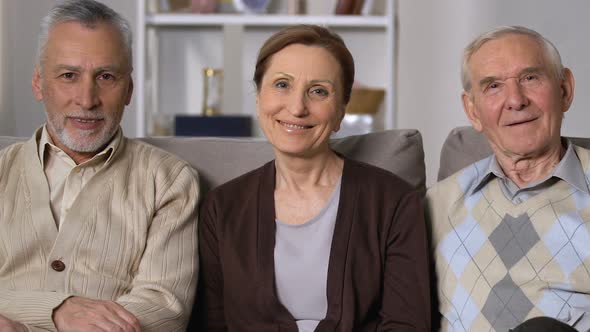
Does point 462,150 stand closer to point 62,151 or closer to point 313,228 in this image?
point 313,228

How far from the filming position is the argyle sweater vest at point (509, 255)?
1.85 m

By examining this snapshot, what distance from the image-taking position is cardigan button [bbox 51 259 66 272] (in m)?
2.03

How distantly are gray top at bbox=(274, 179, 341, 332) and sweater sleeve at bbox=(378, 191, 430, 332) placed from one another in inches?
5.5

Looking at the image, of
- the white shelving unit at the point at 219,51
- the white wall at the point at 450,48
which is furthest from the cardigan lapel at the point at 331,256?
the white shelving unit at the point at 219,51

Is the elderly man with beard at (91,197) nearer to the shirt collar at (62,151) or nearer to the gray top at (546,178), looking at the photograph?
the shirt collar at (62,151)

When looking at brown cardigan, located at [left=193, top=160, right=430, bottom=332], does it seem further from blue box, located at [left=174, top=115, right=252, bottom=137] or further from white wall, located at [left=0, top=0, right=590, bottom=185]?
blue box, located at [left=174, top=115, right=252, bottom=137]

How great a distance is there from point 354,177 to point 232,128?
8.05 feet

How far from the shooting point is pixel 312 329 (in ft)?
6.44

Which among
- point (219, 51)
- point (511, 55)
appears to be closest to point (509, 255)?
point (511, 55)

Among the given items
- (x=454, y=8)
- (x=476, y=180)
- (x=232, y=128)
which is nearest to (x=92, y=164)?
(x=476, y=180)

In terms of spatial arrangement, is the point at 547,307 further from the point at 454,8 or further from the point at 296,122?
the point at 454,8

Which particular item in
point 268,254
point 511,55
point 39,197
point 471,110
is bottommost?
point 268,254

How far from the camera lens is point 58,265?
79.9 inches

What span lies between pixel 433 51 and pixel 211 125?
5.97 feet
